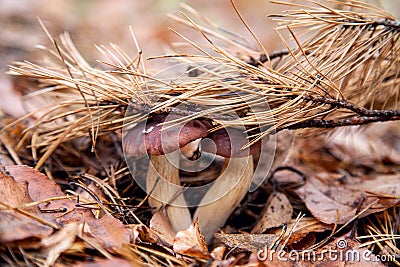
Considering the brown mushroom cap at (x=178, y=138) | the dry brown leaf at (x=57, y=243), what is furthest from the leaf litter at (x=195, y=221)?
the brown mushroom cap at (x=178, y=138)

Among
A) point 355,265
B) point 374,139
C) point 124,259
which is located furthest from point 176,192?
point 374,139

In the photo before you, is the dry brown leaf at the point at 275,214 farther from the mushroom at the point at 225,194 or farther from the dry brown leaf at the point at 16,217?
the dry brown leaf at the point at 16,217

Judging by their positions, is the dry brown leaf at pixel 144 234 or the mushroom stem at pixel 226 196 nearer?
the dry brown leaf at pixel 144 234

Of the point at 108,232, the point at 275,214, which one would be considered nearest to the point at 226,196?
the point at 275,214

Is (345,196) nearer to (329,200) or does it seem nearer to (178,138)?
(329,200)

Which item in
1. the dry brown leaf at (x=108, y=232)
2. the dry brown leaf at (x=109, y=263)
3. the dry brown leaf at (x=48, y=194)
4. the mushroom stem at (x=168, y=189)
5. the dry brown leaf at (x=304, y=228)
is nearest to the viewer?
the dry brown leaf at (x=109, y=263)

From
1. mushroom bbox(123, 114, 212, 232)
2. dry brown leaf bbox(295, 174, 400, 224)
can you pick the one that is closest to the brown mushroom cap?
mushroom bbox(123, 114, 212, 232)

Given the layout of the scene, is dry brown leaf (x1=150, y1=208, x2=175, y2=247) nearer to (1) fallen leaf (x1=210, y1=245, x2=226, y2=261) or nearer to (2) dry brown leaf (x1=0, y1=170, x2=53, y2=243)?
(1) fallen leaf (x1=210, y1=245, x2=226, y2=261)
